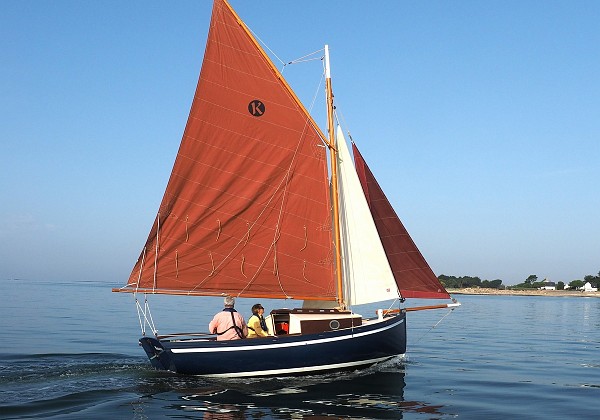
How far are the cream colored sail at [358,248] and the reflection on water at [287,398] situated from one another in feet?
9.89

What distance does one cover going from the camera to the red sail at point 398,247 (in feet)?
79.8

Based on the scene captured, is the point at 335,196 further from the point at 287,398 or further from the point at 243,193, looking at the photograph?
the point at 287,398

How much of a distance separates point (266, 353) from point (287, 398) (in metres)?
2.76

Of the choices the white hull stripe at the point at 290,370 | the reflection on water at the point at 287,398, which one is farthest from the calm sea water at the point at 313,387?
the white hull stripe at the point at 290,370

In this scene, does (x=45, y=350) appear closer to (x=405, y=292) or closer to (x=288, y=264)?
(x=288, y=264)

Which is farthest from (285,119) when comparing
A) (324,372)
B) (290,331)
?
(324,372)

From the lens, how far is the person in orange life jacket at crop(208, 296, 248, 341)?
21.0m

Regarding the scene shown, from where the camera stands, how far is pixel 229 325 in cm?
2098

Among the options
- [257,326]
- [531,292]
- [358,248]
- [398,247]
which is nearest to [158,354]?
[257,326]

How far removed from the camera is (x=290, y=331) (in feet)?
70.9

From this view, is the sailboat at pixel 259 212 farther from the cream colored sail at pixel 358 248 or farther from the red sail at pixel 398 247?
the red sail at pixel 398 247

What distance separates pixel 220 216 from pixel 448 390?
9.51 metres

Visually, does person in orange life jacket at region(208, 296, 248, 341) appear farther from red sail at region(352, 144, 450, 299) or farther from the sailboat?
red sail at region(352, 144, 450, 299)

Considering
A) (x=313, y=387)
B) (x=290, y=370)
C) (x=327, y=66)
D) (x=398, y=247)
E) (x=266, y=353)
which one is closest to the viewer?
(x=313, y=387)
